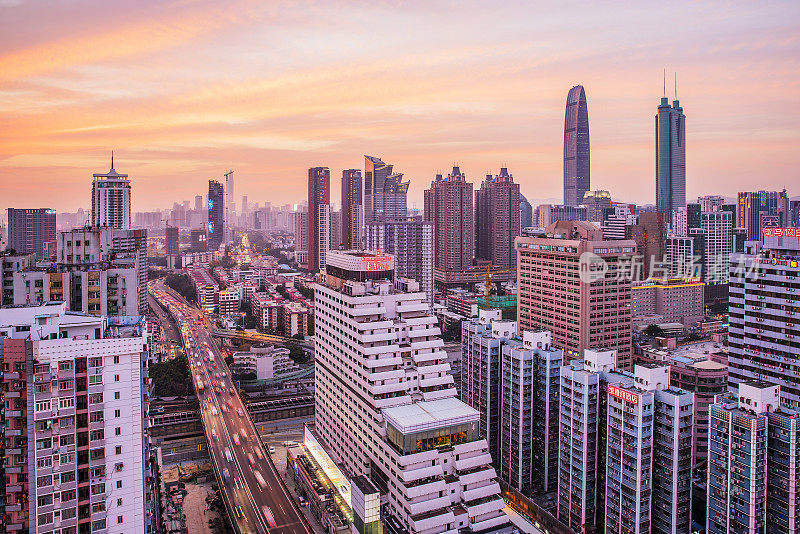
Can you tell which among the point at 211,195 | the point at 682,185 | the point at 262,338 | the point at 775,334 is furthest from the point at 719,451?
the point at 211,195

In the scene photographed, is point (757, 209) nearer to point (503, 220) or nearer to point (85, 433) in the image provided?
point (503, 220)

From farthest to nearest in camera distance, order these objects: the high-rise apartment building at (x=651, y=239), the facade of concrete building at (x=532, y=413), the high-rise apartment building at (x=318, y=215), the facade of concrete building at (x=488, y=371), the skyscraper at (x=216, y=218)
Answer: the skyscraper at (x=216, y=218) → the high-rise apartment building at (x=318, y=215) → the high-rise apartment building at (x=651, y=239) → the facade of concrete building at (x=488, y=371) → the facade of concrete building at (x=532, y=413)

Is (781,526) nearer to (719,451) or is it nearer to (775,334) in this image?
(719,451)

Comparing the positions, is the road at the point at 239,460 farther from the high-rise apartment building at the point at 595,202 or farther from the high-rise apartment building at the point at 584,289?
the high-rise apartment building at the point at 595,202

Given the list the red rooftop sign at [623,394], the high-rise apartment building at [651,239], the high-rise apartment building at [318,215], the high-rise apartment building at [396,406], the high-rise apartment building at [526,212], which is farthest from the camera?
the high-rise apartment building at [526,212]

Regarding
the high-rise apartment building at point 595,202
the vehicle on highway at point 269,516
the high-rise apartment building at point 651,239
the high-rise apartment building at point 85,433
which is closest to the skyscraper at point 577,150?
the high-rise apartment building at point 595,202

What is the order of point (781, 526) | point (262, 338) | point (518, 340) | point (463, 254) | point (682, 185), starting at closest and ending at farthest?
point (781, 526)
point (518, 340)
point (262, 338)
point (463, 254)
point (682, 185)
